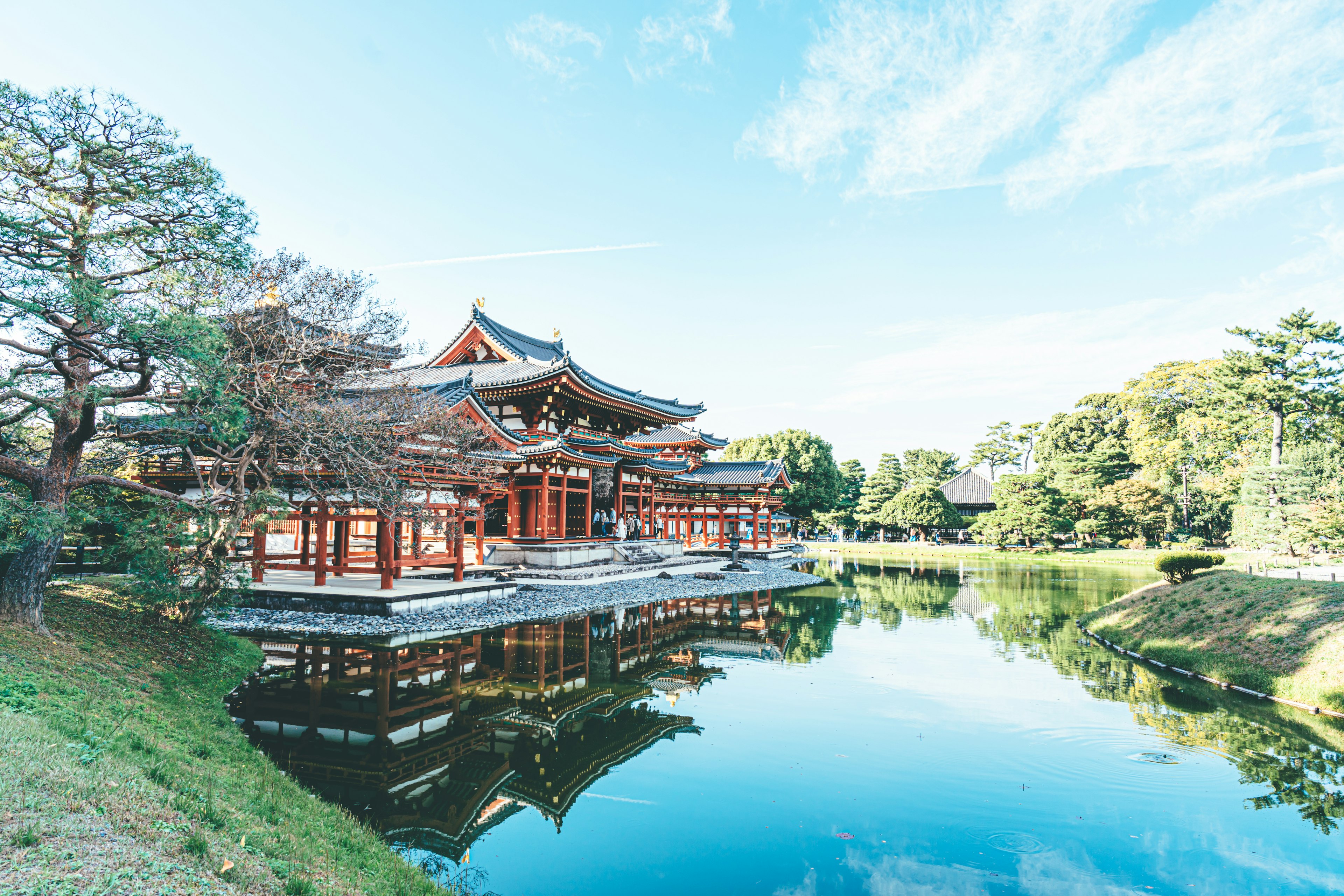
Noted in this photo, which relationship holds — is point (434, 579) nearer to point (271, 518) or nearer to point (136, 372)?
point (271, 518)

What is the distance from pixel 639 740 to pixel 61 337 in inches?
379

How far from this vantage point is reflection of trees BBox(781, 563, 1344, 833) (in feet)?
25.6

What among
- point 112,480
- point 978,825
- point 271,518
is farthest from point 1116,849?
point 112,480

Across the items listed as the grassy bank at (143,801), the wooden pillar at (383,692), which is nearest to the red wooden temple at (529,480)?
the wooden pillar at (383,692)

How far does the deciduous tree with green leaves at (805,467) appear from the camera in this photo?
53156mm

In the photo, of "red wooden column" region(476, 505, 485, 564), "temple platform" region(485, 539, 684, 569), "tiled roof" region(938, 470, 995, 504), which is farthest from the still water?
"tiled roof" region(938, 470, 995, 504)

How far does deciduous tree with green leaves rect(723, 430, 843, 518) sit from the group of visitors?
2344cm

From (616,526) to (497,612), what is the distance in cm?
1284

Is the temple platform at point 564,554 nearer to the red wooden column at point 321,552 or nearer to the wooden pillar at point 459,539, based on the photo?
the wooden pillar at point 459,539

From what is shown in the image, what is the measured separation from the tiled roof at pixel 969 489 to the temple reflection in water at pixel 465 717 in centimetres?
4755

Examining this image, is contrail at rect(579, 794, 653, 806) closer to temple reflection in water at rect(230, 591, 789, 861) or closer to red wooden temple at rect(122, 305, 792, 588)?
temple reflection in water at rect(230, 591, 789, 861)

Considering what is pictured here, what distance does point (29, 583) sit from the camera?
9117 mm

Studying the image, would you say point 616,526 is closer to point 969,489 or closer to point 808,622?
point 808,622

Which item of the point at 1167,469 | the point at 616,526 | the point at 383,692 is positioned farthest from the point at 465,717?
the point at 1167,469
